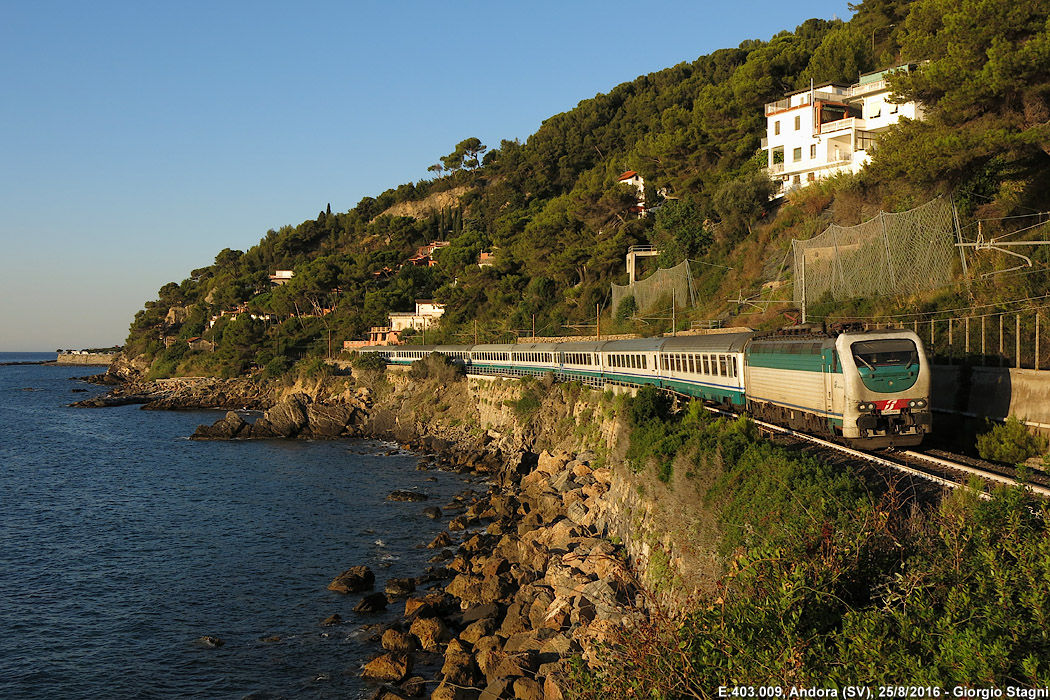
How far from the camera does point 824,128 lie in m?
49.6

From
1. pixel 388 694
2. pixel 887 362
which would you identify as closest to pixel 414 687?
pixel 388 694

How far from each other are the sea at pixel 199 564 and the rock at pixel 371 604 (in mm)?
270

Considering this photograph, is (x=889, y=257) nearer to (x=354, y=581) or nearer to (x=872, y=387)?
(x=872, y=387)

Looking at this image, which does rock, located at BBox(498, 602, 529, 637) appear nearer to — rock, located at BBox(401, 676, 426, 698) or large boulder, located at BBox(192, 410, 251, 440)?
rock, located at BBox(401, 676, 426, 698)

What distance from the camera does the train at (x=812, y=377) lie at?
17.3 metres

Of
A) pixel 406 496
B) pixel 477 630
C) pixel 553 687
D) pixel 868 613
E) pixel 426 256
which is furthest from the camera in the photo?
pixel 426 256

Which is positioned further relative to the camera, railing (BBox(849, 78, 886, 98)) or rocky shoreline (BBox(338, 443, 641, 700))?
railing (BBox(849, 78, 886, 98))

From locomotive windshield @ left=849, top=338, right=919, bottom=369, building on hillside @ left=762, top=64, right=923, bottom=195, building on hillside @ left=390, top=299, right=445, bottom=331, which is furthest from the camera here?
building on hillside @ left=390, top=299, right=445, bottom=331

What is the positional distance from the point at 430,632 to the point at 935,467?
11844 millimetres

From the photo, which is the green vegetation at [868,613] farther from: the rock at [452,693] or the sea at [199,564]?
the sea at [199,564]

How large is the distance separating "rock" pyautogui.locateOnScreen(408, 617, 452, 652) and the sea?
1.22 meters

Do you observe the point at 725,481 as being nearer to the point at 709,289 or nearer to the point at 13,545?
the point at 13,545

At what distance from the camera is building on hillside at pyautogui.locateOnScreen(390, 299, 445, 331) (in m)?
88.7

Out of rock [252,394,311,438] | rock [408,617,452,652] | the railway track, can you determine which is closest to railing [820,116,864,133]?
the railway track
